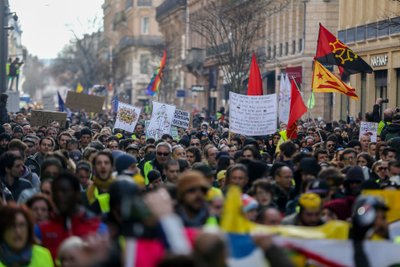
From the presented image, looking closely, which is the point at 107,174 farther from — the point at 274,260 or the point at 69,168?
the point at 274,260

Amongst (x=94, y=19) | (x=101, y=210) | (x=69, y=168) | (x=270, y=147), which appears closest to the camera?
(x=101, y=210)

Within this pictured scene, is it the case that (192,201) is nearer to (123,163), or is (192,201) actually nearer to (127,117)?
(123,163)

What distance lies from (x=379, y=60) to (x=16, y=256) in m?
33.0

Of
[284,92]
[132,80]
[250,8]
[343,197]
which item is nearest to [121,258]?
[343,197]

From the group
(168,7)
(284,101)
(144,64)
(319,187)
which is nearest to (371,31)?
(284,101)

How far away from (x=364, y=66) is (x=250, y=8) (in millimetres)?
23488

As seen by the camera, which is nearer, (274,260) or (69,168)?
(274,260)

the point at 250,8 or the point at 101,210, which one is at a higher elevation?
the point at 250,8

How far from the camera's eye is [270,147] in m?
21.6

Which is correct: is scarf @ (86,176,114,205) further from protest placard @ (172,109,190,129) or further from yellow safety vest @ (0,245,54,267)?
protest placard @ (172,109,190,129)

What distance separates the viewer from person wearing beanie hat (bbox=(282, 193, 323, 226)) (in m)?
9.18

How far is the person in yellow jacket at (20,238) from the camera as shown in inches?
327

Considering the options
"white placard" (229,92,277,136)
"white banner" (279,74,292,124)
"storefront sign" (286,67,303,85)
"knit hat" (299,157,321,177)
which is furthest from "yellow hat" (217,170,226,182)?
"storefront sign" (286,67,303,85)

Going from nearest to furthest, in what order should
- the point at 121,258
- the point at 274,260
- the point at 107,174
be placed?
1. the point at 121,258
2. the point at 274,260
3. the point at 107,174
